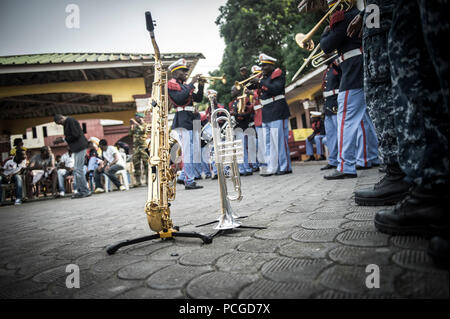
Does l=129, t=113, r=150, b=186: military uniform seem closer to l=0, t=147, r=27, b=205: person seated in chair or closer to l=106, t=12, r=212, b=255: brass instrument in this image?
l=0, t=147, r=27, b=205: person seated in chair

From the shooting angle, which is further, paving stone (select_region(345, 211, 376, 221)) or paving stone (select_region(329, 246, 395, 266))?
paving stone (select_region(345, 211, 376, 221))

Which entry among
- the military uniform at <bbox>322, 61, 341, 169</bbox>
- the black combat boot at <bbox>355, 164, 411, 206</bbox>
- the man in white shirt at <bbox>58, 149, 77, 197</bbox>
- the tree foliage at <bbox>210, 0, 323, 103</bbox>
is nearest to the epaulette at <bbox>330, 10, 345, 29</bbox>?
the military uniform at <bbox>322, 61, 341, 169</bbox>

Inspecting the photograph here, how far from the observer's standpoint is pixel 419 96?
1.15 meters

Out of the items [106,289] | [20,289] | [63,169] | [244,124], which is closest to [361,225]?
[106,289]

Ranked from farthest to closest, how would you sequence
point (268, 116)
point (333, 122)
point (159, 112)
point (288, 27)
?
point (288, 27) → point (268, 116) → point (333, 122) → point (159, 112)

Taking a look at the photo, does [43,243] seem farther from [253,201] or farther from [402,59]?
[402,59]

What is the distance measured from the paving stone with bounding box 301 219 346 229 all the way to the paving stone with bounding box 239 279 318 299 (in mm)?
768

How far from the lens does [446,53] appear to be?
3.03 ft

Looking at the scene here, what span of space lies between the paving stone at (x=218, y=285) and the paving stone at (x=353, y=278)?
0.29m

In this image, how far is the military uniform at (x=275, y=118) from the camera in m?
5.82

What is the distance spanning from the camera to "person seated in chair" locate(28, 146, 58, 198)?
875 cm

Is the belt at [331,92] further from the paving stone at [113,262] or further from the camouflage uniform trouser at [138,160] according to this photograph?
the camouflage uniform trouser at [138,160]

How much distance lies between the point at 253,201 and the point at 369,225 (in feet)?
5.56
